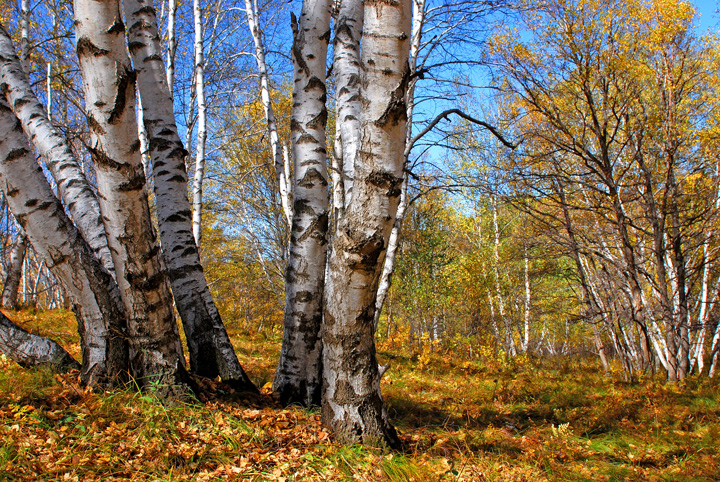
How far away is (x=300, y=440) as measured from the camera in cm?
216

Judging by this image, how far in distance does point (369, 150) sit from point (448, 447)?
1909 millimetres

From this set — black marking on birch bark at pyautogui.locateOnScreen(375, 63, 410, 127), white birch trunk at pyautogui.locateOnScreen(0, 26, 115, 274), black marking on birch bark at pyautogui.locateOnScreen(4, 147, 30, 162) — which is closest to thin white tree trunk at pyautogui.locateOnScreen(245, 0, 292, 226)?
white birch trunk at pyautogui.locateOnScreen(0, 26, 115, 274)

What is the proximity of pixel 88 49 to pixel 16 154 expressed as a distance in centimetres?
82

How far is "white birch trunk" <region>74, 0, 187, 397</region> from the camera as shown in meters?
2.06

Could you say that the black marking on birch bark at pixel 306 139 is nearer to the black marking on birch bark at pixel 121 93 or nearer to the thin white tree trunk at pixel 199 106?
the black marking on birch bark at pixel 121 93

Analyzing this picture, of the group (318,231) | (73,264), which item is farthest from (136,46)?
(318,231)

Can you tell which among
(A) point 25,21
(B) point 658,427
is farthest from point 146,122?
(A) point 25,21

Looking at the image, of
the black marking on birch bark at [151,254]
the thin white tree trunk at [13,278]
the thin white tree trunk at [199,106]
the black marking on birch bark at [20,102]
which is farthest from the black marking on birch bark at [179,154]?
the thin white tree trunk at [13,278]

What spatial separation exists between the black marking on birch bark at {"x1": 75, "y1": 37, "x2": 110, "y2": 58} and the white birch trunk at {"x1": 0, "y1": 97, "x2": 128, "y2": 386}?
73 cm

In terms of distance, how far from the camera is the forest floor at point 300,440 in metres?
1.78

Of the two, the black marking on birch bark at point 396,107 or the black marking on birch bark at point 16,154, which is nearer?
the black marking on birch bark at point 396,107

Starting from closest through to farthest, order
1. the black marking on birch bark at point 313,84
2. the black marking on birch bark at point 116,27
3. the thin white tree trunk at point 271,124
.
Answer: the black marking on birch bark at point 116,27
the black marking on birch bark at point 313,84
the thin white tree trunk at point 271,124

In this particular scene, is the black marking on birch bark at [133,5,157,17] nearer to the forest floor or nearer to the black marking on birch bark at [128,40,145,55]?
the black marking on birch bark at [128,40,145,55]

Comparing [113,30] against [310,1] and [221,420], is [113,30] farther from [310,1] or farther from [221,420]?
[221,420]
